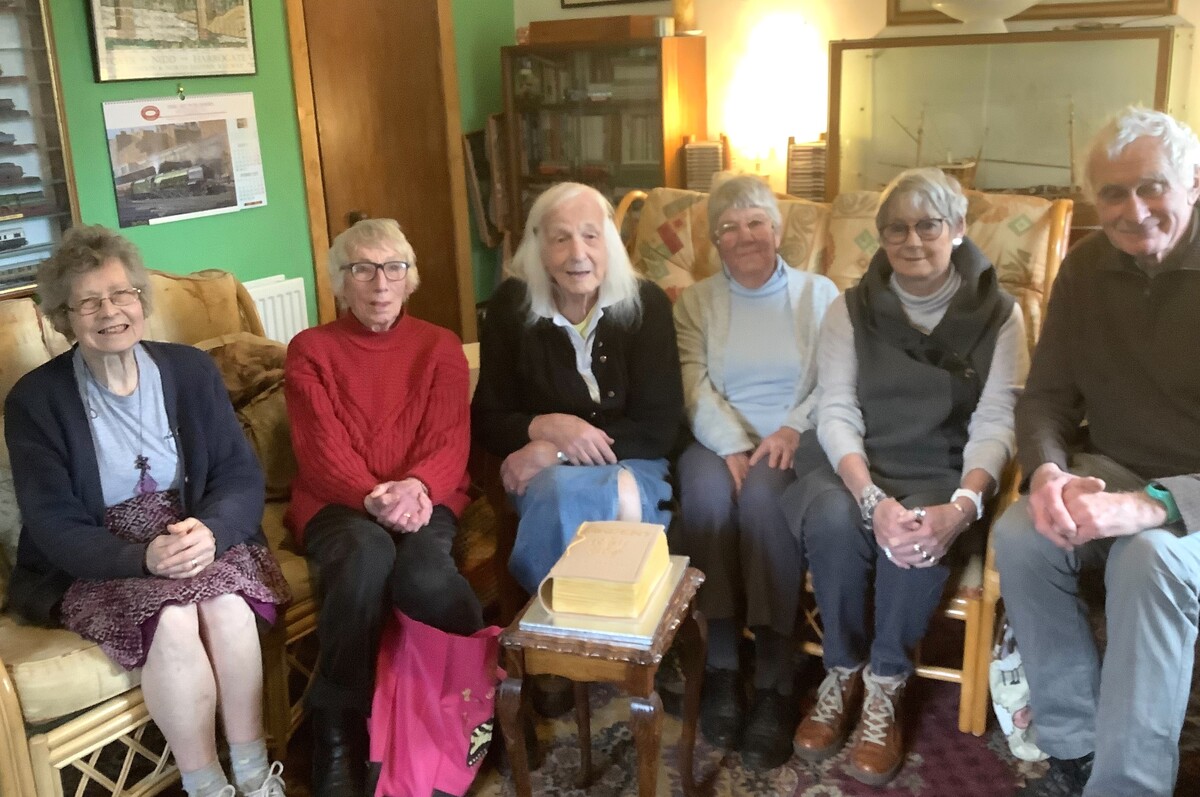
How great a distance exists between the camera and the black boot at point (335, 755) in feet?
6.33

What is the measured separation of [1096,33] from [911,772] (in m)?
2.39

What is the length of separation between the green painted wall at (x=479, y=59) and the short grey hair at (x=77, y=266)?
2.59m

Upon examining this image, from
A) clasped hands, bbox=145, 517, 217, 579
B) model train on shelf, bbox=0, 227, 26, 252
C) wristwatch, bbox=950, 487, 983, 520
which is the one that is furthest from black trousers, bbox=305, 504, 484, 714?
model train on shelf, bbox=0, 227, 26, 252

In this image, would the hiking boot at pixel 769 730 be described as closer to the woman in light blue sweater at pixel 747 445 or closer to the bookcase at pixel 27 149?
the woman in light blue sweater at pixel 747 445

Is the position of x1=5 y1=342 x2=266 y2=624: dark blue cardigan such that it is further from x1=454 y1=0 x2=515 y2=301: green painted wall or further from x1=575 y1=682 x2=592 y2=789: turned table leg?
x1=454 y1=0 x2=515 y2=301: green painted wall

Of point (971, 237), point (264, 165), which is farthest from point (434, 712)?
point (264, 165)

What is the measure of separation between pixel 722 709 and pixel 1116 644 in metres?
0.76

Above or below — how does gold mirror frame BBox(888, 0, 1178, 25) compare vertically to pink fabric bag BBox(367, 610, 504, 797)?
above

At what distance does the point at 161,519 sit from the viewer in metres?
1.93

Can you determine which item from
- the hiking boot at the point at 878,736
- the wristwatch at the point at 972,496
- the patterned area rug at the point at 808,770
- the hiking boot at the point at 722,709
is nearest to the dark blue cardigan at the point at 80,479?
the patterned area rug at the point at 808,770

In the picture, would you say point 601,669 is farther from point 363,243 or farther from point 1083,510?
point 363,243

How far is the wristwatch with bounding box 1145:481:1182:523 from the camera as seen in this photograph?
1.70m

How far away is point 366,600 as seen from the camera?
6.29 ft

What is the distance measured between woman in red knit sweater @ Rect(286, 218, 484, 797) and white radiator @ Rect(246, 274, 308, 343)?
141 centimetres
